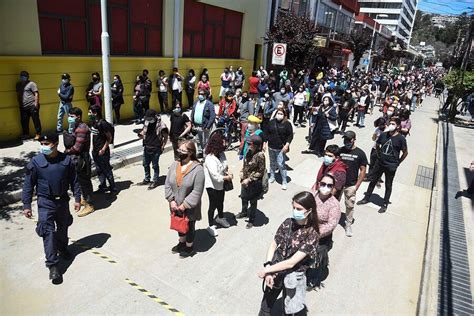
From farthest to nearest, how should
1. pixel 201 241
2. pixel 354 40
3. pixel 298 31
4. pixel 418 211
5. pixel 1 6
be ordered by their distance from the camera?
1. pixel 354 40
2. pixel 298 31
3. pixel 1 6
4. pixel 418 211
5. pixel 201 241

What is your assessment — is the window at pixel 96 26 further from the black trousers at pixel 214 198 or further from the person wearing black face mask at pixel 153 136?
the black trousers at pixel 214 198

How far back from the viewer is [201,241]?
18.8ft

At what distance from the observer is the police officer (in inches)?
174

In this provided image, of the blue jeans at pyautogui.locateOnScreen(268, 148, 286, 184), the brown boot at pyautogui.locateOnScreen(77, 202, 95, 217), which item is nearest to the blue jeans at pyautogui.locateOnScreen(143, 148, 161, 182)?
the brown boot at pyautogui.locateOnScreen(77, 202, 95, 217)

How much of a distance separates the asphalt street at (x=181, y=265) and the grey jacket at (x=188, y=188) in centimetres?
98

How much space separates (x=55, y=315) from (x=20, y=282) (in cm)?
87

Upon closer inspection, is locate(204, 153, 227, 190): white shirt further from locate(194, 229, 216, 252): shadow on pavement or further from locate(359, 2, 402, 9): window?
locate(359, 2, 402, 9): window

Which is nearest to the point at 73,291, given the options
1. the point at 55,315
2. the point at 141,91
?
the point at 55,315

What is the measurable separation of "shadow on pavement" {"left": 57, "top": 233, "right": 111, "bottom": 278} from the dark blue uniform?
0.39m

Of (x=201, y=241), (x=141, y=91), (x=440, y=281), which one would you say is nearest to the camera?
(x=440, y=281)

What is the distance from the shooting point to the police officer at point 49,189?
4422mm

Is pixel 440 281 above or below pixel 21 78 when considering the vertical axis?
below

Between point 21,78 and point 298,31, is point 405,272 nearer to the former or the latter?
point 21,78

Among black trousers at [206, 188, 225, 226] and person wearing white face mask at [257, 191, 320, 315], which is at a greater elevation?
person wearing white face mask at [257, 191, 320, 315]
